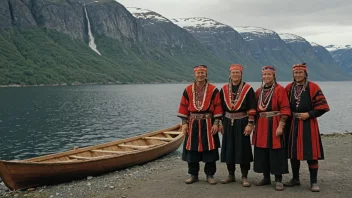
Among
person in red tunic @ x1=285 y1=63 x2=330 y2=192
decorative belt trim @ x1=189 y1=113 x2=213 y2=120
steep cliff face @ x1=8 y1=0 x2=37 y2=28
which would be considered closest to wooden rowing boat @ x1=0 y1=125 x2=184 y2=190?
decorative belt trim @ x1=189 y1=113 x2=213 y2=120

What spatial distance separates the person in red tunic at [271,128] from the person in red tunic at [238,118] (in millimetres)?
201

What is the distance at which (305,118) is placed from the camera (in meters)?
7.40

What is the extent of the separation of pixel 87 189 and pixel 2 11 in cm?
17856

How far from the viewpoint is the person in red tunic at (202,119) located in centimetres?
823

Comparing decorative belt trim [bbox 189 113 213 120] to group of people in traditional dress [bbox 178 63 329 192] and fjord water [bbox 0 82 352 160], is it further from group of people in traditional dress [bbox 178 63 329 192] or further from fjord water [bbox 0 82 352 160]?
fjord water [bbox 0 82 352 160]

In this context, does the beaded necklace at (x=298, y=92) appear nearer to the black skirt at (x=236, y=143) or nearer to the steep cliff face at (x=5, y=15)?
the black skirt at (x=236, y=143)

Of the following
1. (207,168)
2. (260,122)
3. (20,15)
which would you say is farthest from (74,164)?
(20,15)

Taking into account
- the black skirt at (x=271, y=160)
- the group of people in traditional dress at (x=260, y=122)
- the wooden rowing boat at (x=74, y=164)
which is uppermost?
A: the group of people in traditional dress at (x=260, y=122)

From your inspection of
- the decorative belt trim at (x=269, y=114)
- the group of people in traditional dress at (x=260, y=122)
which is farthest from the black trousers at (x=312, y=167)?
the decorative belt trim at (x=269, y=114)

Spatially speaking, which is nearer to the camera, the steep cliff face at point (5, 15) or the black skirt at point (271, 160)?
the black skirt at point (271, 160)

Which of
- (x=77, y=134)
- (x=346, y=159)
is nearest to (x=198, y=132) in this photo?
(x=346, y=159)

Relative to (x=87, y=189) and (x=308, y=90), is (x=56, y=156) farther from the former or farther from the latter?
(x=308, y=90)

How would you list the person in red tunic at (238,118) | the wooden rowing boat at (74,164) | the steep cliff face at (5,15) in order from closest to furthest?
the person in red tunic at (238,118) → the wooden rowing boat at (74,164) → the steep cliff face at (5,15)

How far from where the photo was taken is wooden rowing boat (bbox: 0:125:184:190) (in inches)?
400
